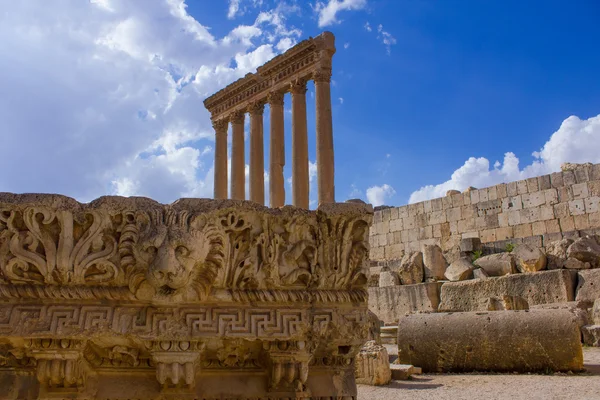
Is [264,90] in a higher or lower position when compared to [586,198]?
higher

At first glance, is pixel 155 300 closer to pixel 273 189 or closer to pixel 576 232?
pixel 576 232

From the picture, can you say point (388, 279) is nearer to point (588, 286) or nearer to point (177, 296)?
point (588, 286)

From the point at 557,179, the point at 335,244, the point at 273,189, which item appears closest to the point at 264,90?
the point at 273,189

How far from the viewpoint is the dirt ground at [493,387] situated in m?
6.28

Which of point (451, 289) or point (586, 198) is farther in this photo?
point (586, 198)

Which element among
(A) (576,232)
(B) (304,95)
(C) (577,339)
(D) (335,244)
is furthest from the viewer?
(B) (304,95)

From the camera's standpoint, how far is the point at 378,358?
766cm

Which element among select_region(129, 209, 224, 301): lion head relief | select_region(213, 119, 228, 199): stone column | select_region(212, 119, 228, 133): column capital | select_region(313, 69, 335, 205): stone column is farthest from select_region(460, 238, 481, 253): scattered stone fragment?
select_region(129, 209, 224, 301): lion head relief

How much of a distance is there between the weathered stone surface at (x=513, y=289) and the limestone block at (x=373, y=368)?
3.96 m

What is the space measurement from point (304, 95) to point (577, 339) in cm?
1345

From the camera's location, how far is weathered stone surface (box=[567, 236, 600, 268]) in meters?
12.2

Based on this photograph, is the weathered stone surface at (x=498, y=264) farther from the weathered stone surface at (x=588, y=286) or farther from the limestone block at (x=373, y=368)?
the limestone block at (x=373, y=368)

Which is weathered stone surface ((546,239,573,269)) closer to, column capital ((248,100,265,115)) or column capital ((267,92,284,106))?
column capital ((267,92,284,106))

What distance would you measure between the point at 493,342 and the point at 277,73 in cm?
1423
